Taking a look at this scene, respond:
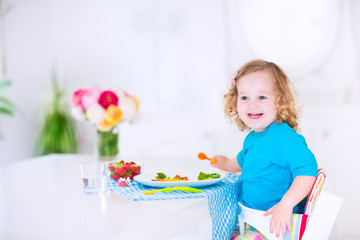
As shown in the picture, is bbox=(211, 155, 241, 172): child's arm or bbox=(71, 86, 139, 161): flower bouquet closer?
bbox=(211, 155, 241, 172): child's arm

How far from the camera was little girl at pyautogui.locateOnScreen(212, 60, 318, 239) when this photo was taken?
1.24 meters

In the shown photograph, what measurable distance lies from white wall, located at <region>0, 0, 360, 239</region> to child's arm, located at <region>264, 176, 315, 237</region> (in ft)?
5.39

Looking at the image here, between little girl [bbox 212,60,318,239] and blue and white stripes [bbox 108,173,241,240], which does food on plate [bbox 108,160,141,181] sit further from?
little girl [bbox 212,60,318,239]

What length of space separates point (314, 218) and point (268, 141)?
0.98 ft

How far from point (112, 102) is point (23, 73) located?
252 cm

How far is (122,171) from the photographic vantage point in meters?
1.30

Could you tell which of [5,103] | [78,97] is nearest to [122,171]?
[78,97]

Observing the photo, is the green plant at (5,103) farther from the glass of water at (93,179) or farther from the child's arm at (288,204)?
the child's arm at (288,204)

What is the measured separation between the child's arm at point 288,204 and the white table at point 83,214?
0.18 metres

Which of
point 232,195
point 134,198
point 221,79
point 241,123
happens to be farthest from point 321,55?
point 134,198

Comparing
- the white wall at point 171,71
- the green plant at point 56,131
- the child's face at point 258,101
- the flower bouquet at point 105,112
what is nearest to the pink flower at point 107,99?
the flower bouquet at point 105,112

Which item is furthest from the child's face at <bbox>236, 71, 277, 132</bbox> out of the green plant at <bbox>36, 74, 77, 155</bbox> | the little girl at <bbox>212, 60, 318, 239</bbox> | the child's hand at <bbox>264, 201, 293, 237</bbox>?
the green plant at <bbox>36, 74, 77, 155</bbox>

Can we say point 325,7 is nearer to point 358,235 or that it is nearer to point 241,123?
point 358,235

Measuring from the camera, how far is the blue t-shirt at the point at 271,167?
4.14ft
